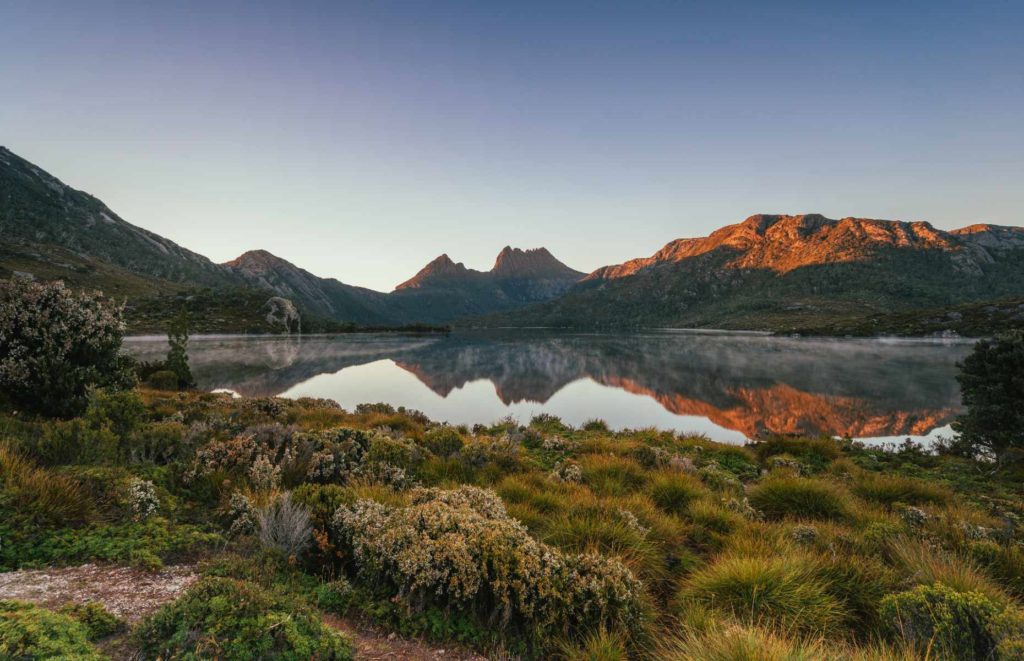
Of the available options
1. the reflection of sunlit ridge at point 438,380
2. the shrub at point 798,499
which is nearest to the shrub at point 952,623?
the shrub at point 798,499

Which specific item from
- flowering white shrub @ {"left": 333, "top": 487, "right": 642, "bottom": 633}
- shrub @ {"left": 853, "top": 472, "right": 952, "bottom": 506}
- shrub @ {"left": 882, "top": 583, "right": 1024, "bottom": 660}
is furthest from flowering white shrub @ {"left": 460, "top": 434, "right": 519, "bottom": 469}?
shrub @ {"left": 853, "top": 472, "right": 952, "bottom": 506}

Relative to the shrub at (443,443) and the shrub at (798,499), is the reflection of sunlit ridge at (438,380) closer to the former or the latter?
the shrub at (443,443)

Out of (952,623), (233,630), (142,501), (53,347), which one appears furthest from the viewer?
(53,347)

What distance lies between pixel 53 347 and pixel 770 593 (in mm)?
15743

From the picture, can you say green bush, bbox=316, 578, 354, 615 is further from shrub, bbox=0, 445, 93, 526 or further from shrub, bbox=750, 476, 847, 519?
shrub, bbox=750, 476, 847, 519

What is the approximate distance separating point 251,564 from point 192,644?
1.81 m

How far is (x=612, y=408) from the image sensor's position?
971 inches

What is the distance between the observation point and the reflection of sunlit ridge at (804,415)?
65.5 feet

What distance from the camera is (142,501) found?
606 cm

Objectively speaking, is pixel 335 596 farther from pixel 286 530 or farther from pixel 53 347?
pixel 53 347

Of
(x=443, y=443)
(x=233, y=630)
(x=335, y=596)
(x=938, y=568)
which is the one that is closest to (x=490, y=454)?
(x=443, y=443)

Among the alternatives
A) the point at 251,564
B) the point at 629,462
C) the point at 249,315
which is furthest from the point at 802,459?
the point at 249,315

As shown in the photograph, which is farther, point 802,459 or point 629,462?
point 802,459

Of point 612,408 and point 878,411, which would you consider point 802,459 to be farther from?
point 878,411
